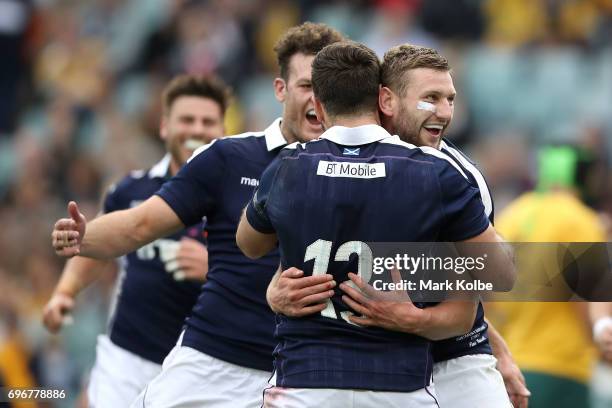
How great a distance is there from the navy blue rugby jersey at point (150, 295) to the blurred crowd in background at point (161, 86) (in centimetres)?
352

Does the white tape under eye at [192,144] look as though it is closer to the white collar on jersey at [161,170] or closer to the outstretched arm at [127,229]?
the white collar on jersey at [161,170]

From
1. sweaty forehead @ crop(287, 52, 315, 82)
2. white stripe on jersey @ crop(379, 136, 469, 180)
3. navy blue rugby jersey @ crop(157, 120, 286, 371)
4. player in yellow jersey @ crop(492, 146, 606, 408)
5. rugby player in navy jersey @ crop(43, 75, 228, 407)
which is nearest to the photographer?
white stripe on jersey @ crop(379, 136, 469, 180)

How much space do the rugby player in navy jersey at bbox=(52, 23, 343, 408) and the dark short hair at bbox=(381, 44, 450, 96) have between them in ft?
2.82

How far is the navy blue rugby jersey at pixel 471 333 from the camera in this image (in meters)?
5.13

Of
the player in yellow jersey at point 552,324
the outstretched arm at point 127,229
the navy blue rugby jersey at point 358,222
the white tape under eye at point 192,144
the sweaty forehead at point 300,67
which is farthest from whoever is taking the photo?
the player in yellow jersey at point 552,324

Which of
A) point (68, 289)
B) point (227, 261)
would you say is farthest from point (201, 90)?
point (227, 261)

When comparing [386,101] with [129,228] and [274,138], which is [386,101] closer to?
[274,138]

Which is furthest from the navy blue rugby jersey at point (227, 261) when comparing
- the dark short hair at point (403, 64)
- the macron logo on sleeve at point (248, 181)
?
the dark short hair at point (403, 64)

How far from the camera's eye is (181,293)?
7152 mm

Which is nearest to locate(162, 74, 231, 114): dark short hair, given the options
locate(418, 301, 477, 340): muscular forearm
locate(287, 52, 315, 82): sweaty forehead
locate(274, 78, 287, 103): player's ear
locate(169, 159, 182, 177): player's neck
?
locate(169, 159, 182, 177): player's neck

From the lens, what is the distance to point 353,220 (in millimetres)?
4617

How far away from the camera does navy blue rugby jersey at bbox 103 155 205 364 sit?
7.16m

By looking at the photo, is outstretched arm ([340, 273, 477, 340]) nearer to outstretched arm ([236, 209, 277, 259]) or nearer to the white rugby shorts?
outstretched arm ([236, 209, 277, 259])

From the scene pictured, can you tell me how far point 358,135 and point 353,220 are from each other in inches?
14.7
